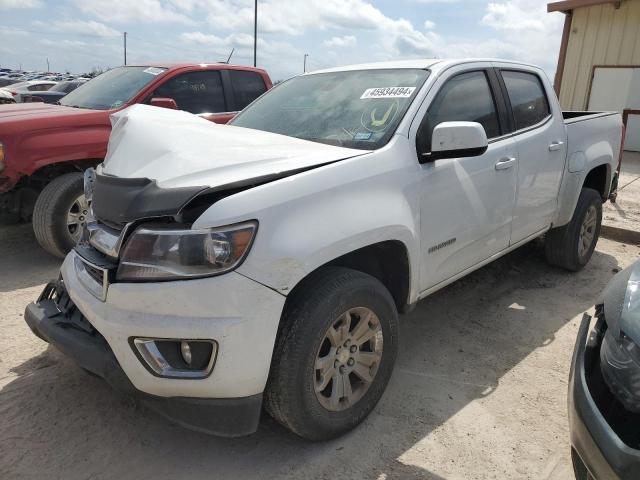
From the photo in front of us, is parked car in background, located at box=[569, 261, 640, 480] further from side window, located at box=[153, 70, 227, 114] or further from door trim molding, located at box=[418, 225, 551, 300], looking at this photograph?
side window, located at box=[153, 70, 227, 114]

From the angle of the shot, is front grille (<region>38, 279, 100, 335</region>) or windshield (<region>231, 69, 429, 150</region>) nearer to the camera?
front grille (<region>38, 279, 100, 335</region>)

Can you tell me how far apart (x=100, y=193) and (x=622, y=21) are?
12.0m

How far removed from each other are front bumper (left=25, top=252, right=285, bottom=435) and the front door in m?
1.16

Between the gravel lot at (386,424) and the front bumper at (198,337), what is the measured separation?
0.43 metres

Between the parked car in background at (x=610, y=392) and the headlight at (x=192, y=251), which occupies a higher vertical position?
the headlight at (x=192, y=251)

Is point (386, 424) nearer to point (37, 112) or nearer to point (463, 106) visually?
point (463, 106)

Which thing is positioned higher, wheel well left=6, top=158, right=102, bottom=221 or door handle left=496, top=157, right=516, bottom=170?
door handle left=496, top=157, right=516, bottom=170

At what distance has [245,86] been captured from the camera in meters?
6.43

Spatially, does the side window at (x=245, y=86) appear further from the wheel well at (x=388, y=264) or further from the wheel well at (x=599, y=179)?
the wheel well at (x=388, y=264)

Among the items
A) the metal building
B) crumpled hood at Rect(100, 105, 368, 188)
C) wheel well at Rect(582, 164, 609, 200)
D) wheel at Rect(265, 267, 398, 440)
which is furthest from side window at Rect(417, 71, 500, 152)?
the metal building

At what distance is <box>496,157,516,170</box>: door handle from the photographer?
3356 mm

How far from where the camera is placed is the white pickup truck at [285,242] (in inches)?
79.2

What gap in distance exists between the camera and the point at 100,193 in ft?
7.77

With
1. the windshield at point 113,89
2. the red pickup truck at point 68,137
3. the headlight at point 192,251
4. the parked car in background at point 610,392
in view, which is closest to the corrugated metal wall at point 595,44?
the red pickup truck at point 68,137
